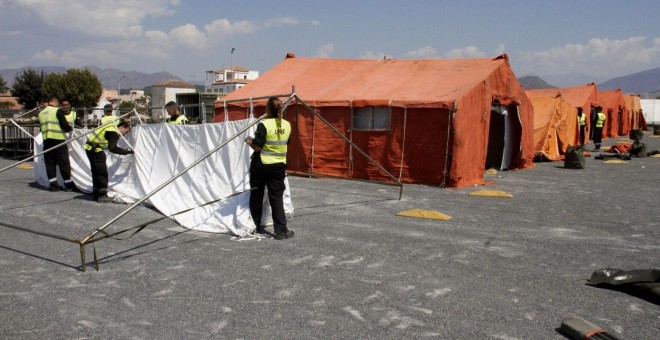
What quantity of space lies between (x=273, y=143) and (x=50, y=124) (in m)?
6.47

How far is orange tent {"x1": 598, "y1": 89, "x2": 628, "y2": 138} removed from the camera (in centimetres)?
3167

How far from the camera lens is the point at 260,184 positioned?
278 inches

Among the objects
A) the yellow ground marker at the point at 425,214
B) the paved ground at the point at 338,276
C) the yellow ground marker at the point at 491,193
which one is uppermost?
the yellow ground marker at the point at 491,193

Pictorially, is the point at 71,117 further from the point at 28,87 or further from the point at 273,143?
the point at 28,87

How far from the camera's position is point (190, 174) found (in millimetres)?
8359

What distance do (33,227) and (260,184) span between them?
3360 mm

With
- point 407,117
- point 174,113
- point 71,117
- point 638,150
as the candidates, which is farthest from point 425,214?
point 638,150

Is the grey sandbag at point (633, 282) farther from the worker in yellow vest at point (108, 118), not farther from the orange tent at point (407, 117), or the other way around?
the worker in yellow vest at point (108, 118)

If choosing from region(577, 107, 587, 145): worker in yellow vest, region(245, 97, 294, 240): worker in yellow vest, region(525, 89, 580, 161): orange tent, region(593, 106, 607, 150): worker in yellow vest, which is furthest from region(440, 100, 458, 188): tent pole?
region(593, 106, 607, 150): worker in yellow vest

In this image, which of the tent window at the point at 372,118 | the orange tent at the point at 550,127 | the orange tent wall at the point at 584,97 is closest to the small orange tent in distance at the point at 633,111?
the orange tent wall at the point at 584,97

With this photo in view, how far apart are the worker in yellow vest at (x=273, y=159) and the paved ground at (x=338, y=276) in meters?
0.38

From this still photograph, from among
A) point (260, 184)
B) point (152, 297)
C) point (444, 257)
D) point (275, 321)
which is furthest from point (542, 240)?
point (152, 297)

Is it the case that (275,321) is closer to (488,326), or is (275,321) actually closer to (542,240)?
(488,326)

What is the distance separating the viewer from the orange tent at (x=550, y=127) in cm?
1864
